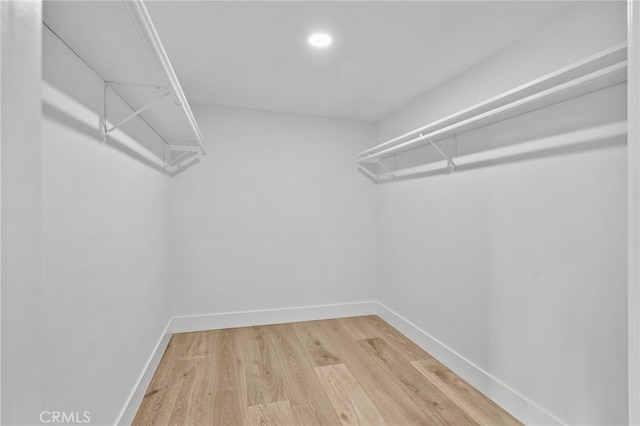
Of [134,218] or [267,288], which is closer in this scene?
[134,218]

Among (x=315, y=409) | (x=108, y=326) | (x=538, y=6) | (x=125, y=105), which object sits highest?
(x=538, y=6)

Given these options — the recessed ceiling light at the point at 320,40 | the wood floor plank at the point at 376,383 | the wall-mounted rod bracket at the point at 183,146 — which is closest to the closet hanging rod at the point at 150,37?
the recessed ceiling light at the point at 320,40

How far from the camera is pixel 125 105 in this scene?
162cm

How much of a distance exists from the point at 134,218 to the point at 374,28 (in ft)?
5.52

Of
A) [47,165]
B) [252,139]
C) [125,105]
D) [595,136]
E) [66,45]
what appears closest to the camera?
[47,165]

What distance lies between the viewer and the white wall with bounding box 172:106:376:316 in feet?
9.43

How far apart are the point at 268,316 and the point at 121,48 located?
8.28 feet

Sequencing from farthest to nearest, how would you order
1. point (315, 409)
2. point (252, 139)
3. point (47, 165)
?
point (252, 139) < point (315, 409) < point (47, 165)

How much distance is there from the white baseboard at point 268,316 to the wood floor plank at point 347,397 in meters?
0.94

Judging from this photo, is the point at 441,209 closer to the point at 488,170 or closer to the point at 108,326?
the point at 488,170

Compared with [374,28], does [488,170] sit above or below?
below

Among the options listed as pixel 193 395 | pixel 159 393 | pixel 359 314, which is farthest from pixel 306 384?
pixel 359 314

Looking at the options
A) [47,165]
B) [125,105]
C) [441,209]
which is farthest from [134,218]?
[441,209]

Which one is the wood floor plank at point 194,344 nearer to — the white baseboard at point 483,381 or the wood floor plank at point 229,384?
the wood floor plank at point 229,384
